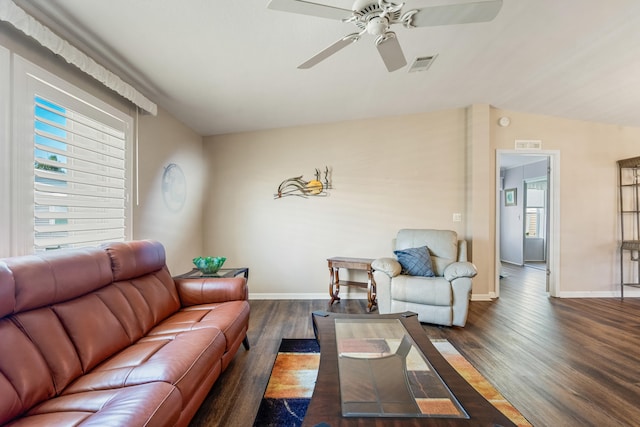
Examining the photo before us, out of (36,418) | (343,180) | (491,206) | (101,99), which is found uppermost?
(101,99)

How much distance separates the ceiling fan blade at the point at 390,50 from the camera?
1.60 m

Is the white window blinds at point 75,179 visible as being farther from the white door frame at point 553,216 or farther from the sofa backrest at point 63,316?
the white door frame at point 553,216

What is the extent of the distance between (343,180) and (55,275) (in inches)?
123

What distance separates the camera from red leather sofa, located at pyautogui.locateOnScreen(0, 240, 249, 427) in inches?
41.4

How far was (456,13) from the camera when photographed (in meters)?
1.39

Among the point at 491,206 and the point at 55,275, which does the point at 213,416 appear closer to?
the point at 55,275

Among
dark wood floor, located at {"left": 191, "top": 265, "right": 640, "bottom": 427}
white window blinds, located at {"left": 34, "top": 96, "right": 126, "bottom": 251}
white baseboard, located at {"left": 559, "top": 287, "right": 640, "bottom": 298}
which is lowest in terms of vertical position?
dark wood floor, located at {"left": 191, "top": 265, "right": 640, "bottom": 427}

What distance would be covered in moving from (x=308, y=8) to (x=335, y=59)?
100 cm

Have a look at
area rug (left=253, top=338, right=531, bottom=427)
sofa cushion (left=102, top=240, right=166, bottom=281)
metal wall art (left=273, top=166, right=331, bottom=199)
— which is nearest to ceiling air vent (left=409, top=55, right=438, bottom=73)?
metal wall art (left=273, top=166, right=331, bottom=199)

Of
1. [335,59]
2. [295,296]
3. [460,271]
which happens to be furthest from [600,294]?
[335,59]

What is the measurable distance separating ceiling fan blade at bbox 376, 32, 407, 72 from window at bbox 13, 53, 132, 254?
213 centimetres

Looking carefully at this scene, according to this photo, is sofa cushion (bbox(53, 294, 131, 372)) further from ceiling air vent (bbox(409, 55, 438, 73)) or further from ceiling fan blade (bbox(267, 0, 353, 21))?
ceiling air vent (bbox(409, 55, 438, 73))

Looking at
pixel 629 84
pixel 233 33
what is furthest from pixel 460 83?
pixel 233 33

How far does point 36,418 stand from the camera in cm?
102
